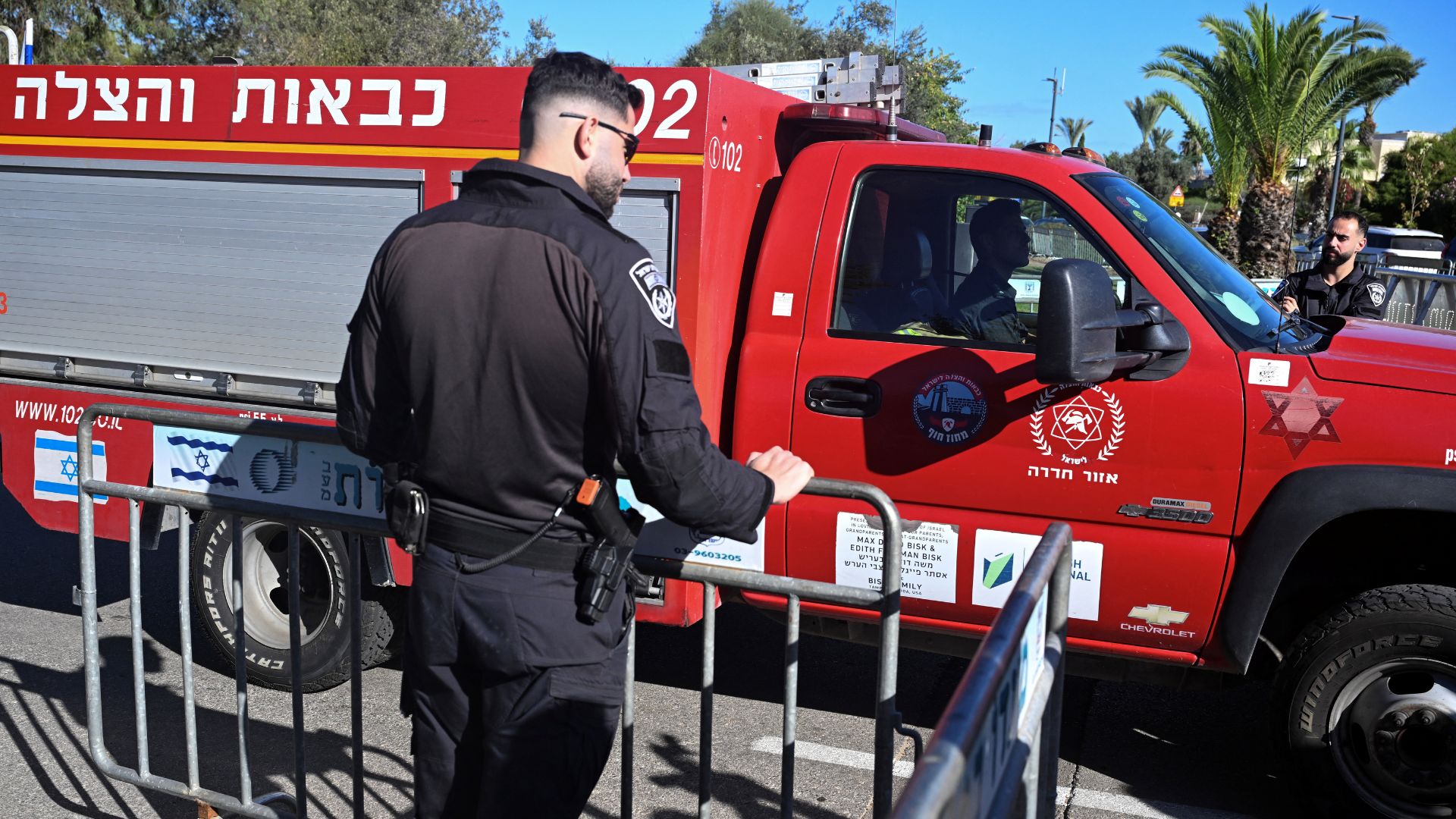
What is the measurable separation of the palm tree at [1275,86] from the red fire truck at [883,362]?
18493mm

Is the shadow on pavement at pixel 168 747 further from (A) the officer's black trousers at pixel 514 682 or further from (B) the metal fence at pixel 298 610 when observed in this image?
(A) the officer's black trousers at pixel 514 682

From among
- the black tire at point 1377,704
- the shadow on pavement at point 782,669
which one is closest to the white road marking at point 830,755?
the shadow on pavement at point 782,669

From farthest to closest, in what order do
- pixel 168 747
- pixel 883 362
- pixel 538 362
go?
pixel 168 747
pixel 883 362
pixel 538 362

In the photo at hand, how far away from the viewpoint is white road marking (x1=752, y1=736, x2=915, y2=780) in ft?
14.6

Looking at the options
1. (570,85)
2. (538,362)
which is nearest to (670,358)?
(538,362)

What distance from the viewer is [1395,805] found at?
3.79 meters

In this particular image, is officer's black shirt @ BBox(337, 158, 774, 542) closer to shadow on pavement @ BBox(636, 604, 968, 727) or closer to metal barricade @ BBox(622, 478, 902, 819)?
metal barricade @ BBox(622, 478, 902, 819)

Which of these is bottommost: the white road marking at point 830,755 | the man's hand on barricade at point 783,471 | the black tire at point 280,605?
the white road marking at point 830,755

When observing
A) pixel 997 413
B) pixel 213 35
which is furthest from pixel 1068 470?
pixel 213 35

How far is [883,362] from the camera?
4.02 m

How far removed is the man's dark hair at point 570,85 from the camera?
244 centimetres

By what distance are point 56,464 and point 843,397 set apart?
125 inches

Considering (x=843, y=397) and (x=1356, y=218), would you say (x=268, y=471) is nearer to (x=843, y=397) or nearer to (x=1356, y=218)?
(x=843, y=397)

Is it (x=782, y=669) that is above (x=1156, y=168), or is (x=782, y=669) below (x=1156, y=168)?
below
